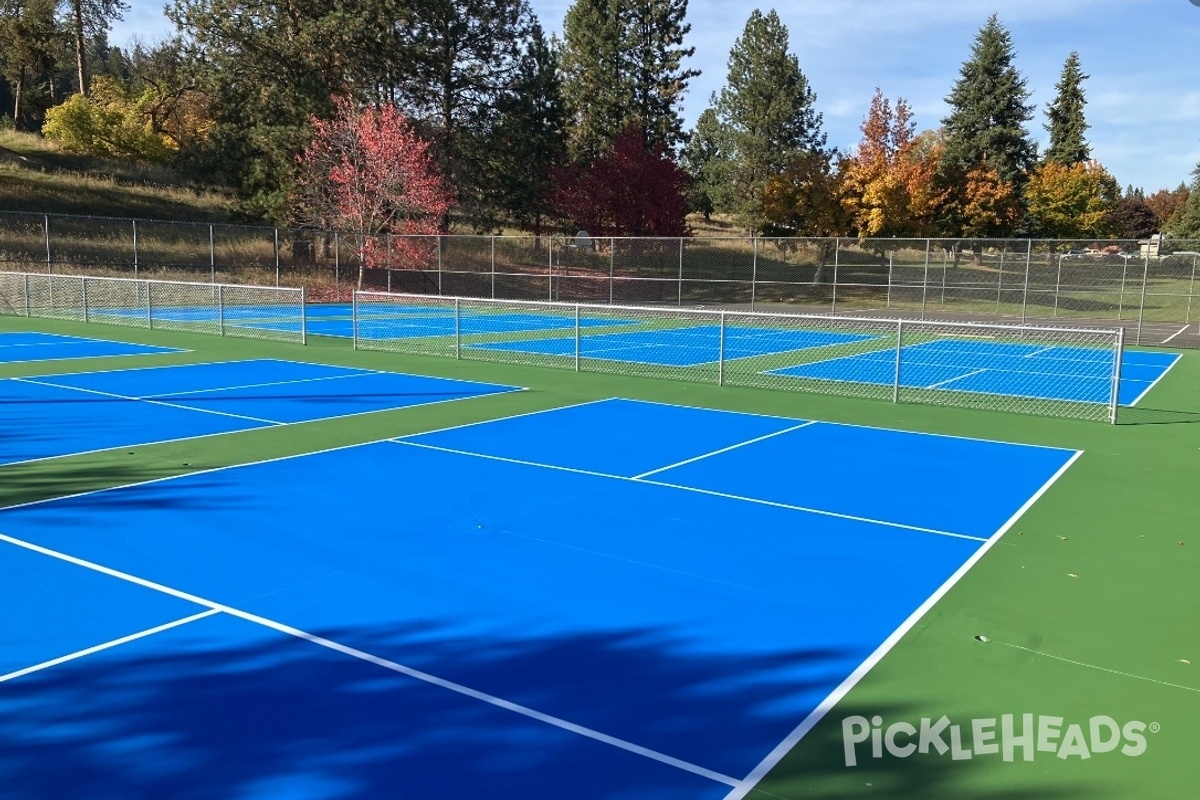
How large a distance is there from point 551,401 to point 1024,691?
9900mm

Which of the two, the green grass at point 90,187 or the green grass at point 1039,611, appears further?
the green grass at point 90,187

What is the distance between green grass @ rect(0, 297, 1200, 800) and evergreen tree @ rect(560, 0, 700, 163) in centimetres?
5095

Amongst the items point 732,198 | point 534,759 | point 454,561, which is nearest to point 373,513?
point 454,561

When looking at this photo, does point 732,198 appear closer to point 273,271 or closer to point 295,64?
point 295,64

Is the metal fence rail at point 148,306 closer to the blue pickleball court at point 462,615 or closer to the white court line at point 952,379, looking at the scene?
the white court line at point 952,379

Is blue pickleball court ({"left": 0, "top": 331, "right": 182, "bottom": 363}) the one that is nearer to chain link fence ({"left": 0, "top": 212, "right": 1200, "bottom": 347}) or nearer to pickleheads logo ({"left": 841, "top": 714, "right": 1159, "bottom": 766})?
chain link fence ({"left": 0, "top": 212, "right": 1200, "bottom": 347})

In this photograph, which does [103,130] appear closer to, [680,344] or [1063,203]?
[680,344]

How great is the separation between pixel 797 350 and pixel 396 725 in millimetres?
19770

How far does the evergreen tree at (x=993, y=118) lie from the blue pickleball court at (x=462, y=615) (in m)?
54.7

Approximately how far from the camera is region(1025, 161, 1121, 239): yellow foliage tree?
61.3 m

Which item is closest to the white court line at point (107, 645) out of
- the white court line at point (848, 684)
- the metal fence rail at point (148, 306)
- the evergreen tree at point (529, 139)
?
the white court line at point (848, 684)

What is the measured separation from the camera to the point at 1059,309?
3541 centimetres

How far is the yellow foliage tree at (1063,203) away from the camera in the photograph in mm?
61281

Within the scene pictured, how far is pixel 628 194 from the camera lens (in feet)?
161
